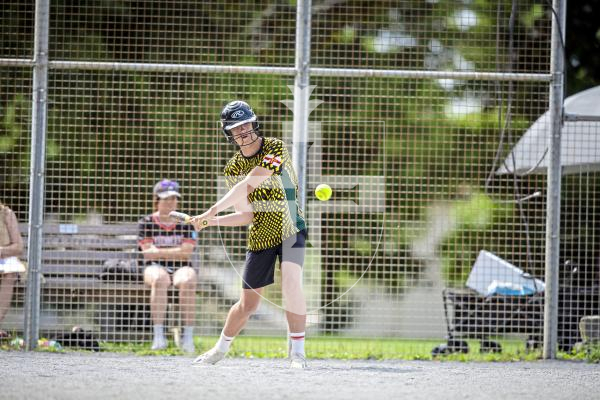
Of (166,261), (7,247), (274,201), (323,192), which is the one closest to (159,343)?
(166,261)

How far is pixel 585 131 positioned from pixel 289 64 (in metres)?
4.74

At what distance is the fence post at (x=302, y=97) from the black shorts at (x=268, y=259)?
104 centimetres

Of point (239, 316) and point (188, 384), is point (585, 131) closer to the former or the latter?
point (239, 316)

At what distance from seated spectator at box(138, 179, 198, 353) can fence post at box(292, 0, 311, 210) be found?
1414 mm

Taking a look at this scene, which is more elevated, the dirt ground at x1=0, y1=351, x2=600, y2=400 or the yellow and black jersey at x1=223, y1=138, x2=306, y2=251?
the yellow and black jersey at x1=223, y1=138, x2=306, y2=251

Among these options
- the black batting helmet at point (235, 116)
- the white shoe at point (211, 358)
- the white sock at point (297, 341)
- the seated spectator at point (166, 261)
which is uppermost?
the black batting helmet at point (235, 116)

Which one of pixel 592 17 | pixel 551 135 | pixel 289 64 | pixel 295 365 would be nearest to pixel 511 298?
pixel 551 135

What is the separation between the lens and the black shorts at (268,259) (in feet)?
21.9

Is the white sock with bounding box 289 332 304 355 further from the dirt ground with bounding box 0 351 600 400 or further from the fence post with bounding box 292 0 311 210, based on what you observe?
the fence post with bounding box 292 0 311 210

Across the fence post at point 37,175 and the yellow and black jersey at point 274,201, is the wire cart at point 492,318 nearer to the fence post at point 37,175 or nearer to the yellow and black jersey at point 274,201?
the yellow and black jersey at point 274,201

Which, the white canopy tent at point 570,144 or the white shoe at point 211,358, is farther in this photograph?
the white canopy tent at point 570,144

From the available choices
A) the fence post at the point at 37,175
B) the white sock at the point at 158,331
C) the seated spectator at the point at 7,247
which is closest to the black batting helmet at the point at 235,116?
the fence post at the point at 37,175

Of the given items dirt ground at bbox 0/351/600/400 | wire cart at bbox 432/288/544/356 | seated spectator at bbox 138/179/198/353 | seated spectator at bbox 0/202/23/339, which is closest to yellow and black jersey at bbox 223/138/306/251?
dirt ground at bbox 0/351/600/400

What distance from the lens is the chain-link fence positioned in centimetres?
834
